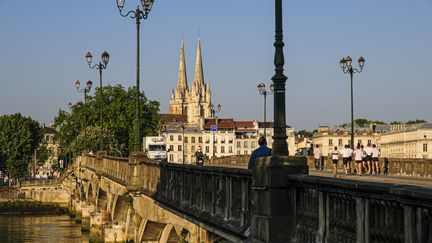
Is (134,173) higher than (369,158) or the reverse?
the reverse

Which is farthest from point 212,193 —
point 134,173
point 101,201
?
point 101,201

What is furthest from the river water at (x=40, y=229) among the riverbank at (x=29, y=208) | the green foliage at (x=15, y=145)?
the green foliage at (x=15, y=145)

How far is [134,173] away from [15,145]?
115 meters

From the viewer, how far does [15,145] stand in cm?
14312

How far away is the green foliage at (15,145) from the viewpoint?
142625 mm

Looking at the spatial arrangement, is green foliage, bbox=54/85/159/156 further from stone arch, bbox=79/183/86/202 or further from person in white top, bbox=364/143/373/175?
person in white top, bbox=364/143/373/175

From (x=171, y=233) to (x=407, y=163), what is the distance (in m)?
12.4

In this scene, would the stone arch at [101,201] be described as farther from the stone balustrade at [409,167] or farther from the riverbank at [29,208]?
the riverbank at [29,208]

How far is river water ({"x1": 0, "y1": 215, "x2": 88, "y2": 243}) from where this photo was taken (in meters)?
69.0

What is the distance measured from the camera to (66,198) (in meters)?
124

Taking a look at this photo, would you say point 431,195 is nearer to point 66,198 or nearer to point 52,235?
point 52,235

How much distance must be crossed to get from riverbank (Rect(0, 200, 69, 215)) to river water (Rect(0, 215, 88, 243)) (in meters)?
6.44

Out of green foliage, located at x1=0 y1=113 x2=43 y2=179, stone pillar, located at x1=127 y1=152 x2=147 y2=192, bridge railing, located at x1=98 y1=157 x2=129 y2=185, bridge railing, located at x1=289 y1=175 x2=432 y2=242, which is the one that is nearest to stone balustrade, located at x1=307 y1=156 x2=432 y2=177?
stone pillar, located at x1=127 y1=152 x2=147 y2=192

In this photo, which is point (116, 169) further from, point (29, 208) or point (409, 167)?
point (29, 208)
